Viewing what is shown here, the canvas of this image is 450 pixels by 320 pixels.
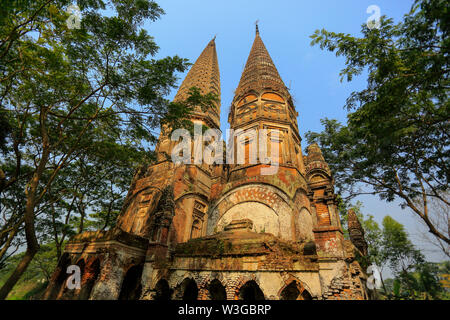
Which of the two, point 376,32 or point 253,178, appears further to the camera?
point 253,178

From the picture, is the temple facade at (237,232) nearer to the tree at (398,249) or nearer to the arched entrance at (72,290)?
the arched entrance at (72,290)

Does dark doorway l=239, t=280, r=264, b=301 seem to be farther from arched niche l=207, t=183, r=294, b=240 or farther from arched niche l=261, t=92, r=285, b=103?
arched niche l=261, t=92, r=285, b=103

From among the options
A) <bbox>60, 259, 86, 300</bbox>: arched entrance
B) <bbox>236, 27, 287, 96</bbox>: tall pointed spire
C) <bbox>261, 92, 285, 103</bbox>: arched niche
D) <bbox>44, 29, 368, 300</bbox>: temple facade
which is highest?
<bbox>236, 27, 287, 96</bbox>: tall pointed spire

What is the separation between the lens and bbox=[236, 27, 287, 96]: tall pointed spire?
1917cm

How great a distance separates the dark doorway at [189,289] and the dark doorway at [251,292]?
2.34m

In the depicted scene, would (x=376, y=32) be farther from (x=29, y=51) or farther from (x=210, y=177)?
(x=210, y=177)

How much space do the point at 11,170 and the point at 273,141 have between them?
17036 millimetres

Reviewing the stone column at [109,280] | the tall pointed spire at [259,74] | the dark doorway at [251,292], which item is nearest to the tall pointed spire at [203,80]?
the tall pointed spire at [259,74]

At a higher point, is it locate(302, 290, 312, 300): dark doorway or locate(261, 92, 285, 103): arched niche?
locate(261, 92, 285, 103): arched niche

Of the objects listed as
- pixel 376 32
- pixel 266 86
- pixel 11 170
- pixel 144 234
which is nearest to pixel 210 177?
Result: pixel 144 234

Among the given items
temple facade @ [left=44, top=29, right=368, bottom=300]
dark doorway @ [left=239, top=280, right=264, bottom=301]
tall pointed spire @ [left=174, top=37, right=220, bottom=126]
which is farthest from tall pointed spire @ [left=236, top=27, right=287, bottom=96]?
dark doorway @ [left=239, top=280, right=264, bottom=301]

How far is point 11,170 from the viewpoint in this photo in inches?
Result: 537

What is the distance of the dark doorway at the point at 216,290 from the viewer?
8.84m

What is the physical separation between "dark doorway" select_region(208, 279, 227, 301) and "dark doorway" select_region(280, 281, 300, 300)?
253 cm
